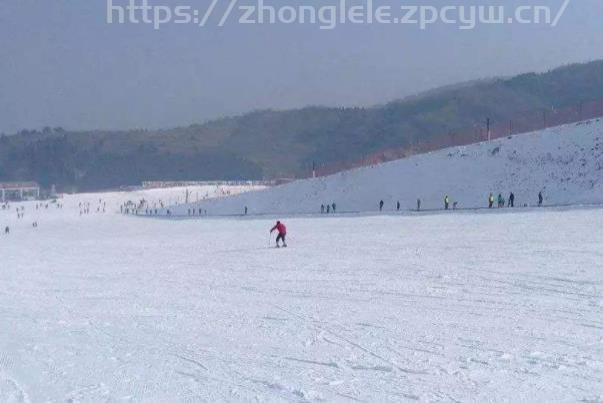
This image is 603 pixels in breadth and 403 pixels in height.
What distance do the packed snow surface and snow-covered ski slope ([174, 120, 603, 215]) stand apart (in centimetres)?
2074

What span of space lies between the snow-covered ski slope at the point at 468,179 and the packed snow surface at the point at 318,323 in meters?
20.7

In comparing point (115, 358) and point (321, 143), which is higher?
point (321, 143)

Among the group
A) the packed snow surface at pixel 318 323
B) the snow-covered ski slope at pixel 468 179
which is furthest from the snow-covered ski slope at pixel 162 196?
the packed snow surface at pixel 318 323

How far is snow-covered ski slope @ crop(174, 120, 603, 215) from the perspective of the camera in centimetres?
4159

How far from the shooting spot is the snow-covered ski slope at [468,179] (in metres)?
41.6

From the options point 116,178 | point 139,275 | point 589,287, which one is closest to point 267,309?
point 589,287

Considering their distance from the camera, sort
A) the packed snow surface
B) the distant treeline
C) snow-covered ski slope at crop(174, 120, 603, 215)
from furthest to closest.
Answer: the distant treeline, snow-covered ski slope at crop(174, 120, 603, 215), the packed snow surface

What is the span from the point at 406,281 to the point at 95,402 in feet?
26.2

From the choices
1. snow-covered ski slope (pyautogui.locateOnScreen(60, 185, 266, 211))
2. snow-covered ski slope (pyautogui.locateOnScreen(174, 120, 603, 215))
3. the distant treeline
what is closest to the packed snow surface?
snow-covered ski slope (pyautogui.locateOnScreen(174, 120, 603, 215))

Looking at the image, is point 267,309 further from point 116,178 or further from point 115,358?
point 116,178

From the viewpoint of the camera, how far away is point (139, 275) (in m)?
16.9

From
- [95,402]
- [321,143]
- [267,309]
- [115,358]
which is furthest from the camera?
[321,143]

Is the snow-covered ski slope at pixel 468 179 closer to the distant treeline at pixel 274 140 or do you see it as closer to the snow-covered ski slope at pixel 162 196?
the snow-covered ski slope at pixel 162 196

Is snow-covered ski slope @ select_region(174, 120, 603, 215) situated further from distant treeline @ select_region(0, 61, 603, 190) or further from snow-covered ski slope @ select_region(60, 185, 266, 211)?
distant treeline @ select_region(0, 61, 603, 190)
